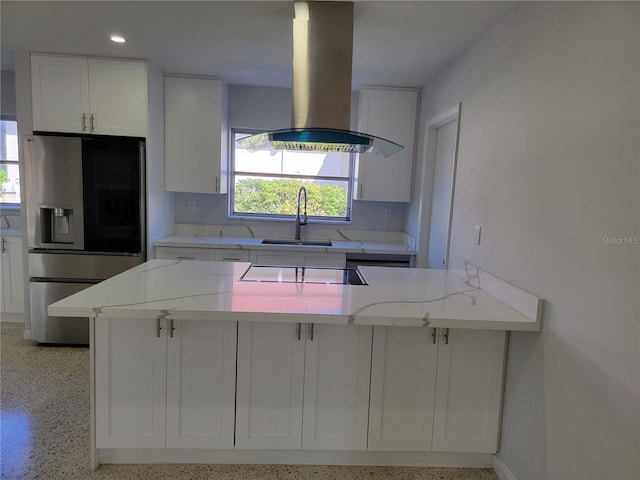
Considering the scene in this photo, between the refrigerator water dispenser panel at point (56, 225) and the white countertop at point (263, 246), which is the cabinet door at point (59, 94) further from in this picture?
the white countertop at point (263, 246)

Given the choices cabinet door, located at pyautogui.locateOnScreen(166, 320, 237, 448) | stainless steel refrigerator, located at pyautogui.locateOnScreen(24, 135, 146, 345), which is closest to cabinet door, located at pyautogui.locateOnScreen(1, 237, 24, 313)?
stainless steel refrigerator, located at pyautogui.locateOnScreen(24, 135, 146, 345)

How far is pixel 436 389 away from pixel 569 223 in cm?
101

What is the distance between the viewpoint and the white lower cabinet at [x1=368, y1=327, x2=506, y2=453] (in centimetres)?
187

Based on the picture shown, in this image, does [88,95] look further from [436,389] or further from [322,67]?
[436,389]

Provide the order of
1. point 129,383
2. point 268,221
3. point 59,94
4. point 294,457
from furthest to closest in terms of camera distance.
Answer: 1. point 268,221
2. point 59,94
3. point 294,457
4. point 129,383

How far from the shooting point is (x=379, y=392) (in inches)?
74.1

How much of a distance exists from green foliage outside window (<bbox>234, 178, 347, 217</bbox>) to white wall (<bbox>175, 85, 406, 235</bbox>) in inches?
6.9

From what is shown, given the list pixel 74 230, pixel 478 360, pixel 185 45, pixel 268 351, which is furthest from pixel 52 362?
pixel 478 360

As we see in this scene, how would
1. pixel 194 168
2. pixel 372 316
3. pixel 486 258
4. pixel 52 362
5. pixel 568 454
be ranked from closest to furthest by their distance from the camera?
1. pixel 568 454
2. pixel 372 316
3. pixel 486 258
4. pixel 52 362
5. pixel 194 168

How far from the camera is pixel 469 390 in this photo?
1.90 meters

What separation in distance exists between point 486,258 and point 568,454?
1001 millimetres

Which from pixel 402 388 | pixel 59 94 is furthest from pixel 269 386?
pixel 59 94

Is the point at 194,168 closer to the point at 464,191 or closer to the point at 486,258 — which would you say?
the point at 464,191

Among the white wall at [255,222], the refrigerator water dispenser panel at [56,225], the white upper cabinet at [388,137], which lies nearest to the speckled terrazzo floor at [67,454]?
the refrigerator water dispenser panel at [56,225]
